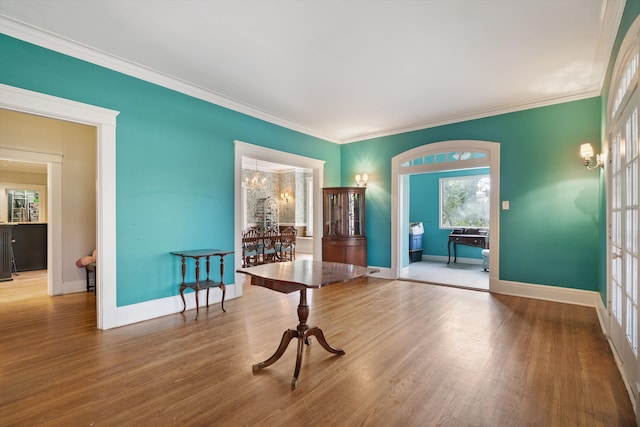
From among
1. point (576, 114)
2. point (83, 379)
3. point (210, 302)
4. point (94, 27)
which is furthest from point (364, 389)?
point (576, 114)

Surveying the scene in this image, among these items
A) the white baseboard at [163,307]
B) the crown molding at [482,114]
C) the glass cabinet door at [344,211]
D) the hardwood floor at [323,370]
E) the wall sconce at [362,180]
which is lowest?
the hardwood floor at [323,370]

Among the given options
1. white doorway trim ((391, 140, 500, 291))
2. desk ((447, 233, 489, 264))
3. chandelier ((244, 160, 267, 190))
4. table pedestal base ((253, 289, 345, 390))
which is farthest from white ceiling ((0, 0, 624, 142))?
chandelier ((244, 160, 267, 190))

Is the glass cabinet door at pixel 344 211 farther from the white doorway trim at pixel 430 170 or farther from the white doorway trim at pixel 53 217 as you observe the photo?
the white doorway trim at pixel 53 217

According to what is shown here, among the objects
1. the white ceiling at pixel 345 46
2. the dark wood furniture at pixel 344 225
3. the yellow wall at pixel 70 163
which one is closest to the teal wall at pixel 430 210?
the dark wood furniture at pixel 344 225

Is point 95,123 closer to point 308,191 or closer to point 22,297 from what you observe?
point 22,297

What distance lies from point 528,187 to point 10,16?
239 inches

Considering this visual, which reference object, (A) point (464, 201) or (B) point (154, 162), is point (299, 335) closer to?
(B) point (154, 162)

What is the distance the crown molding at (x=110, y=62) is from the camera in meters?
2.72

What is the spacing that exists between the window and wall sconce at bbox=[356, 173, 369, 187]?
9.99 feet

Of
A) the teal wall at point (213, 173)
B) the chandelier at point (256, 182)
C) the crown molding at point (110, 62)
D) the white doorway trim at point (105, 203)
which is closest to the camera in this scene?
the crown molding at point (110, 62)

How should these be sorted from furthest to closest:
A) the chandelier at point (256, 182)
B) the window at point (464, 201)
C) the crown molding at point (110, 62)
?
the chandelier at point (256, 182)
the window at point (464, 201)
the crown molding at point (110, 62)

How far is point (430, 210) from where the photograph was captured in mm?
8461

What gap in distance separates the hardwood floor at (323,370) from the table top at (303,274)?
0.72 meters

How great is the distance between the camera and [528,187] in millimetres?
4551
